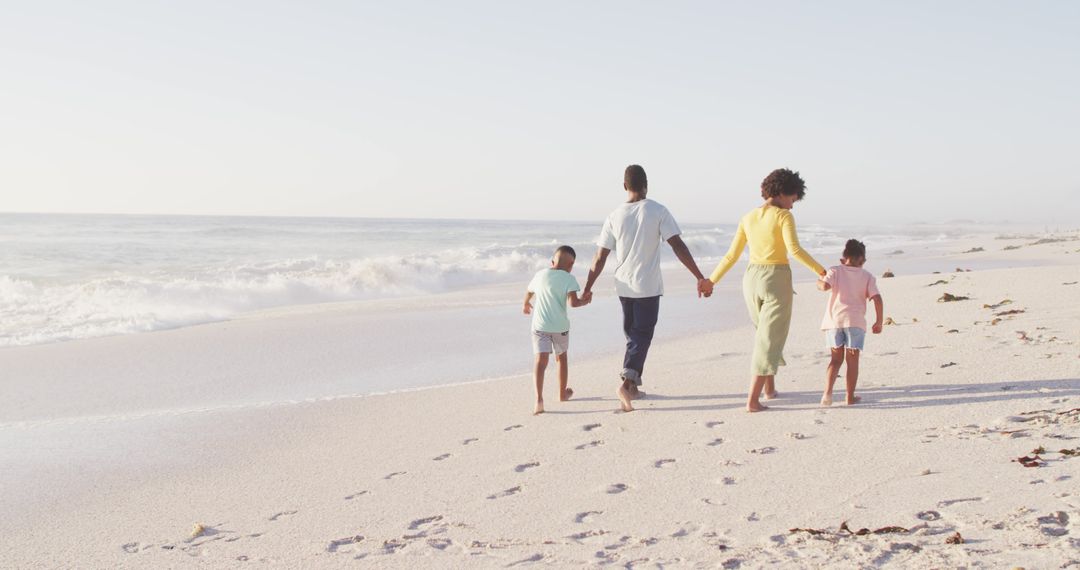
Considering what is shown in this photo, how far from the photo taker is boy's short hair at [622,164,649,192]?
5887mm

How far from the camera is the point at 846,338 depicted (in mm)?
5504

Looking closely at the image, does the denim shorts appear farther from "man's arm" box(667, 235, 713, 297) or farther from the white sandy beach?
"man's arm" box(667, 235, 713, 297)

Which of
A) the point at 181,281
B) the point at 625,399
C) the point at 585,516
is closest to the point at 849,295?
the point at 625,399

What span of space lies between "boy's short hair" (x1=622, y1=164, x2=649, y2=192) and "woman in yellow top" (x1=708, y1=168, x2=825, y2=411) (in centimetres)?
85

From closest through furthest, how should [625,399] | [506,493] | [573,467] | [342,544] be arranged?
[342,544], [506,493], [573,467], [625,399]

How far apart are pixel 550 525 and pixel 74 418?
444cm

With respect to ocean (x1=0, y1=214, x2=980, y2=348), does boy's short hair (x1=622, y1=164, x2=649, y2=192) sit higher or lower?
higher

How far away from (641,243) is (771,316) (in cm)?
106

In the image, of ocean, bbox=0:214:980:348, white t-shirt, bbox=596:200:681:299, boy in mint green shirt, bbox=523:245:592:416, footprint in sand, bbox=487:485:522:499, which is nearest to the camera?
footprint in sand, bbox=487:485:522:499

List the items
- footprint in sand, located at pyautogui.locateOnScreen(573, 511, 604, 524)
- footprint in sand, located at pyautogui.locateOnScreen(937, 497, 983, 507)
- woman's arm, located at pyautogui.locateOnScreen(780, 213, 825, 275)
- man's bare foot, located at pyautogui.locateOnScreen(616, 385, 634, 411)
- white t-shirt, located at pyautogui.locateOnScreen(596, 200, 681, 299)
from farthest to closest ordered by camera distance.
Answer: white t-shirt, located at pyautogui.locateOnScreen(596, 200, 681, 299) < man's bare foot, located at pyautogui.locateOnScreen(616, 385, 634, 411) < woman's arm, located at pyautogui.locateOnScreen(780, 213, 825, 275) < footprint in sand, located at pyautogui.locateOnScreen(573, 511, 604, 524) < footprint in sand, located at pyautogui.locateOnScreen(937, 497, 983, 507)

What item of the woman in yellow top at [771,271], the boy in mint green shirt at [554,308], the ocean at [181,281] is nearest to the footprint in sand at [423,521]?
the boy in mint green shirt at [554,308]

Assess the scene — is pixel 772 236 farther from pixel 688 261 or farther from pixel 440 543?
pixel 440 543

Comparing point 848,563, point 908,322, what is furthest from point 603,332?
point 848,563

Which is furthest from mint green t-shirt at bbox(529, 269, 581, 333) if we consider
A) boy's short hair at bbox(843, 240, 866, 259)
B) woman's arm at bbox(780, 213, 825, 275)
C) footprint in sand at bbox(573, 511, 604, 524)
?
footprint in sand at bbox(573, 511, 604, 524)
